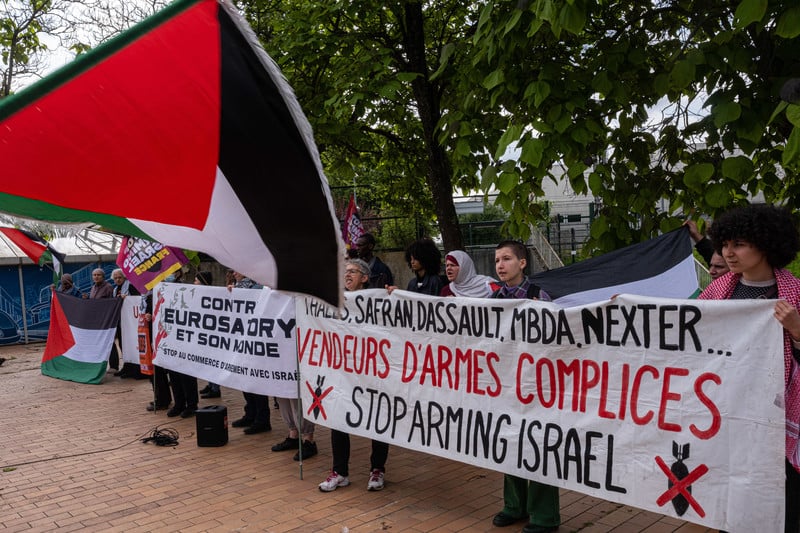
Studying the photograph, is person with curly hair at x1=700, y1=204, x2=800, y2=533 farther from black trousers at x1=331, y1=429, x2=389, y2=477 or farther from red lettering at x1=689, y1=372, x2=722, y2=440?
black trousers at x1=331, y1=429, x2=389, y2=477

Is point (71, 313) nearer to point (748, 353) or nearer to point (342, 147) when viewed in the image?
point (342, 147)

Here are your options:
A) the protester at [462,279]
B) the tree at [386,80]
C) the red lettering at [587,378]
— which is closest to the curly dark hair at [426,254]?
the protester at [462,279]

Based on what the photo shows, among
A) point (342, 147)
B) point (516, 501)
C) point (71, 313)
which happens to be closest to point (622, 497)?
point (516, 501)

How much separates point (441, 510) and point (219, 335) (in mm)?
3489

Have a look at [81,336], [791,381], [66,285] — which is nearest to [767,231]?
[791,381]

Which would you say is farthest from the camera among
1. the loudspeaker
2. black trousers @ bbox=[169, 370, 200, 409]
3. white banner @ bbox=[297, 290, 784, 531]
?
black trousers @ bbox=[169, 370, 200, 409]

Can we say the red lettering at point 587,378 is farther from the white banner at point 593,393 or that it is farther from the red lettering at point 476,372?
the red lettering at point 476,372

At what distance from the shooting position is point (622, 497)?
3998 millimetres

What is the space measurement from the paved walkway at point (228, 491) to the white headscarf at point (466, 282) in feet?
5.55

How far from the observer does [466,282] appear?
21.0 ft

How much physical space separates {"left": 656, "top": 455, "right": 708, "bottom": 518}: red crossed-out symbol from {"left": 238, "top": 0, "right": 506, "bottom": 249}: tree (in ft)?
10.8

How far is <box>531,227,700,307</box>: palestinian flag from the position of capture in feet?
17.6

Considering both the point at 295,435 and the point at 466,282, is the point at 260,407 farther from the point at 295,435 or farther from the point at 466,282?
the point at 466,282

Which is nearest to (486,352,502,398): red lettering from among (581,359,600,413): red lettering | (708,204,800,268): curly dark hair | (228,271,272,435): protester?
(581,359,600,413): red lettering
